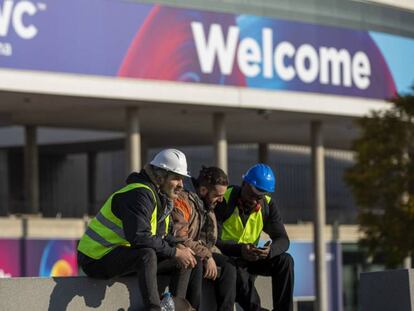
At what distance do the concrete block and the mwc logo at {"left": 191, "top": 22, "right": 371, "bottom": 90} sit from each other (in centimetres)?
2504

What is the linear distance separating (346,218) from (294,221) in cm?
270

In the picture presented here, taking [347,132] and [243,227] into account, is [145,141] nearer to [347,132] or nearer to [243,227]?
[347,132]

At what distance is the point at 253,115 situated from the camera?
42.6m

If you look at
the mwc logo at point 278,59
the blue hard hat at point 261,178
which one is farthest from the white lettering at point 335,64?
the blue hard hat at point 261,178

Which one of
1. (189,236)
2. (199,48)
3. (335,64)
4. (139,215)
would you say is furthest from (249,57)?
(139,215)

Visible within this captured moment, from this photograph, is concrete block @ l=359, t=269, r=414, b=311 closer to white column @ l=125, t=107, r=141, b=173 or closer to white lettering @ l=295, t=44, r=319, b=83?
white column @ l=125, t=107, r=141, b=173

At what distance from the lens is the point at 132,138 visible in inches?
1547

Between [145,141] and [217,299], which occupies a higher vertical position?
[145,141]

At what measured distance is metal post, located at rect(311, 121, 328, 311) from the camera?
44.5m

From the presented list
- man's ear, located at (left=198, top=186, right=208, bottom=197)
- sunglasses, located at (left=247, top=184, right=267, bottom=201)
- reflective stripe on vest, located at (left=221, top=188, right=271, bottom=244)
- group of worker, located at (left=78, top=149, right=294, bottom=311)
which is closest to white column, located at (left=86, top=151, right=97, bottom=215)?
reflective stripe on vest, located at (left=221, top=188, right=271, bottom=244)

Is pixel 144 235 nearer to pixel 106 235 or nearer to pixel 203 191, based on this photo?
pixel 106 235

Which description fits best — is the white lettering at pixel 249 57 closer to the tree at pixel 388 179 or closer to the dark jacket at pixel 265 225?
the tree at pixel 388 179

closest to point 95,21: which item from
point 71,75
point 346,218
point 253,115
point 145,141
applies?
point 71,75

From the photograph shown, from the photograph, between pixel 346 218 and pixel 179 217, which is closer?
pixel 179 217
